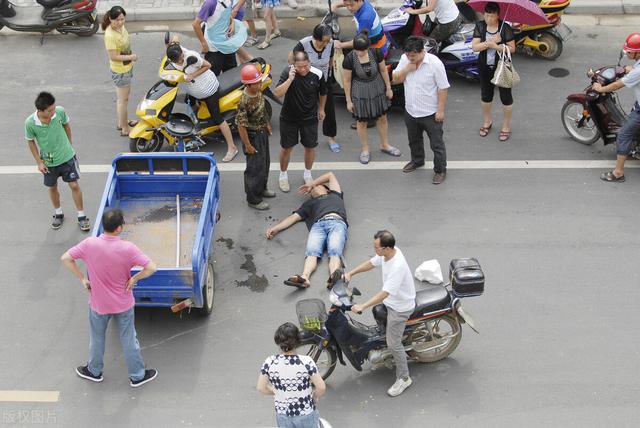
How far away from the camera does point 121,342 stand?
8.16 meters

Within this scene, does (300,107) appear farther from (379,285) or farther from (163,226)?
(379,285)

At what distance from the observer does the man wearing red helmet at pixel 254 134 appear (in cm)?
976

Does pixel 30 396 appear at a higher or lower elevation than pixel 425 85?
lower

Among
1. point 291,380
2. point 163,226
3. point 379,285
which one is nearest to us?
point 291,380

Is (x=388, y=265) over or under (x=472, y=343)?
over

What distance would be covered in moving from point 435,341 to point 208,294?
2338 millimetres

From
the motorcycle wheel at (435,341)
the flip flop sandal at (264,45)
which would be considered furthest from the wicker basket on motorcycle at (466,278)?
the flip flop sandal at (264,45)

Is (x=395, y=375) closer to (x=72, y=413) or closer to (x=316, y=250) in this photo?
(x=316, y=250)

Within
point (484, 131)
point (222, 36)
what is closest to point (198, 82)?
point (222, 36)

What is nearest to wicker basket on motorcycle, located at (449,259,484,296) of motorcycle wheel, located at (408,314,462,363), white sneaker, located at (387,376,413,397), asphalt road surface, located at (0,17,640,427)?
motorcycle wheel, located at (408,314,462,363)

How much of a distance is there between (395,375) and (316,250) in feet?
5.99

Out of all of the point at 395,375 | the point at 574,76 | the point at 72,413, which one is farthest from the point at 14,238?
the point at 574,76

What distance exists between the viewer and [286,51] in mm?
13750

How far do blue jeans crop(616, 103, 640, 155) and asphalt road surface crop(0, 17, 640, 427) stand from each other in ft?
1.49
